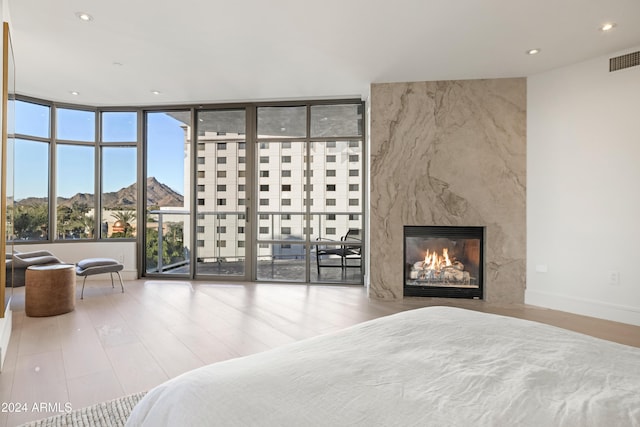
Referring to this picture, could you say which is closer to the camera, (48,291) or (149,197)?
(48,291)

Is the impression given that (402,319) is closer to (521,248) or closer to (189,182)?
(521,248)

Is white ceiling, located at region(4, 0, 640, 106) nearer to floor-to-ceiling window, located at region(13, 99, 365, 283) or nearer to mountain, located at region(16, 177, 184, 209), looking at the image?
floor-to-ceiling window, located at region(13, 99, 365, 283)

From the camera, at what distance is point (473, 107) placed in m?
4.15

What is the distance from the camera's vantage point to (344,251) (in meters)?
5.13

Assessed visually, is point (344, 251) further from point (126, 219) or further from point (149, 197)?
point (126, 219)

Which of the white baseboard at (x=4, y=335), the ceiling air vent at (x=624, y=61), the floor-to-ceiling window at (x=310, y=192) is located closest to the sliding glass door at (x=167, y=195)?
the floor-to-ceiling window at (x=310, y=192)

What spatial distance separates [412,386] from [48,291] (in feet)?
13.4

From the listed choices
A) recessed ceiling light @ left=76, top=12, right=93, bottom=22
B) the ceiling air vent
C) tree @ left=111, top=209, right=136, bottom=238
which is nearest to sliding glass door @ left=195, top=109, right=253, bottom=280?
tree @ left=111, top=209, right=136, bottom=238

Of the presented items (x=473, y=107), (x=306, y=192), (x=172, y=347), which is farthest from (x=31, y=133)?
(x=473, y=107)

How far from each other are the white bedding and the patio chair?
399cm

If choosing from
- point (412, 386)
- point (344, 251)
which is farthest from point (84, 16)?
point (344, 251)

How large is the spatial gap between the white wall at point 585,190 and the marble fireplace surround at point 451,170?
18cm

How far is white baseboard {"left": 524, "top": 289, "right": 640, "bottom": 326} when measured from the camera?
3.35m

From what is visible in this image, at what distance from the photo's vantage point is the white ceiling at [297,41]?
276cm
